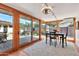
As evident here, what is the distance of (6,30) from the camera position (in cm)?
384

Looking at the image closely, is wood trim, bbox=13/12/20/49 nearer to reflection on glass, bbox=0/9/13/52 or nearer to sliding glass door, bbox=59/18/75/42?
reflection on glass, bbox=0/9/13/52

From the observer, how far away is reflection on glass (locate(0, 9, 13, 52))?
11.9ft

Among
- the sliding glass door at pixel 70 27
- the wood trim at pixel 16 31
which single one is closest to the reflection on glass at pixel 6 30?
the wood trim at pixel 16 31

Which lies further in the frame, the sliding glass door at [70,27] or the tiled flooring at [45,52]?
the sliding glass door at [70,27]

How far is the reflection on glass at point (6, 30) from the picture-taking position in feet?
11.9

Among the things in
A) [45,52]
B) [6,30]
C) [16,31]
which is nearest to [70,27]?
[45,52]

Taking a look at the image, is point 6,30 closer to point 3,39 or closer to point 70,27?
point 3,39

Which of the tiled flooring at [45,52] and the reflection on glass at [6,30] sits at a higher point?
the reflection on glass at [6,30]

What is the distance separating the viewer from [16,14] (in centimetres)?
440

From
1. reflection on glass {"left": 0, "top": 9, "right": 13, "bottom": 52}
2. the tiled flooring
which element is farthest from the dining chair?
the tiled flooring

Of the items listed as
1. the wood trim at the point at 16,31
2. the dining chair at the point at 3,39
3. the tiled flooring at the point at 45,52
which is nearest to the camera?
the dining chair at the point at 3,39

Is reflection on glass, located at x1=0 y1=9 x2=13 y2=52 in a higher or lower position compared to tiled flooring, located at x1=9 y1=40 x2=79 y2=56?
higher

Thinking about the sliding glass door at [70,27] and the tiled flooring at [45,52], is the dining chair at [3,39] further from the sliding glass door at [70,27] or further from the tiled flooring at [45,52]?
the sliding glass door at [70,27]

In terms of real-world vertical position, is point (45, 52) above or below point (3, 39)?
below
